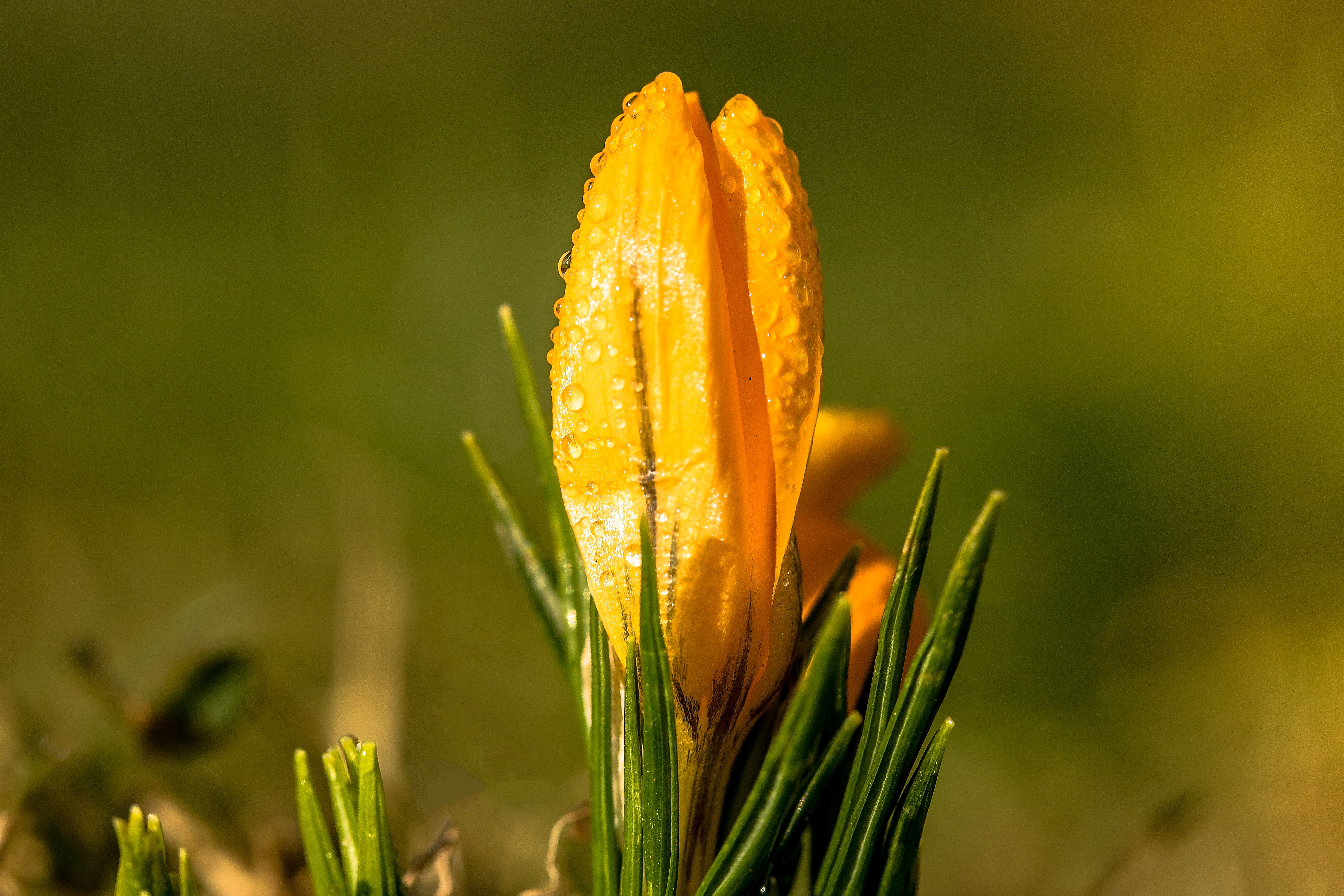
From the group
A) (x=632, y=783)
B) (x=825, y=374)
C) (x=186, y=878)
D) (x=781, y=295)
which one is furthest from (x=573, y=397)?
(x=825, y=374)

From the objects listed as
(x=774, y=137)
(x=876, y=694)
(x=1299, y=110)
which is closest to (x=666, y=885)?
(x=876, y=694)

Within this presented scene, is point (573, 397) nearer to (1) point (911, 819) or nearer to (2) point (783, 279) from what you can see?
(2) point (783, 279)

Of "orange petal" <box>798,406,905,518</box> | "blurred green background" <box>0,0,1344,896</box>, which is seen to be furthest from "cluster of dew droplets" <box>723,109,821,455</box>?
"blurred green background" <box>0,0,1344,896</box>

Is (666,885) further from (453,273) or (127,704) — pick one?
(453,273)

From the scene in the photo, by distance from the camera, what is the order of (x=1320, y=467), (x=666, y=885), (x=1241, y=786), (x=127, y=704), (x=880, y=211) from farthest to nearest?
(x=880, y=211) → (x=1320, y=467) → (x=1241, y=786) → (x=127, y=704) → (x=666, y=885)

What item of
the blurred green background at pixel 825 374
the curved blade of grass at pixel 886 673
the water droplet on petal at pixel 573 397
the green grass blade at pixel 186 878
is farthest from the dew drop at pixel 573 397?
the blurred green background at pixel 825 374

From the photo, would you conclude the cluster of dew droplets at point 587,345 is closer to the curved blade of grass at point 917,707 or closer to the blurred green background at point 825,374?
the curved blade of grass at point 917,707
